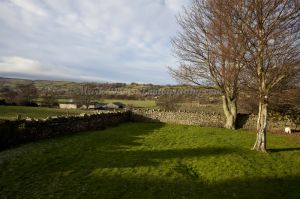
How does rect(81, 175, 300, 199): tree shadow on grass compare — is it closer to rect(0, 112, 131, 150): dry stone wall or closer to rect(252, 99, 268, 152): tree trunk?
rect(252, 99, 268, 152): tree trunk

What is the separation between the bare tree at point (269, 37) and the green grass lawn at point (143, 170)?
393cm

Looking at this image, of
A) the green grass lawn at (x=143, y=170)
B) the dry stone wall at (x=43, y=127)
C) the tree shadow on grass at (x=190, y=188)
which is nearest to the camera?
the tree shadow on grass at (x=190, y=188)

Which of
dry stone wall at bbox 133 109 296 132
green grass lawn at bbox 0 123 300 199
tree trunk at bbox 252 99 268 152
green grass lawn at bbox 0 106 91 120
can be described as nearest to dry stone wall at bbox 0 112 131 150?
green grass lawn at bbox 0 123 300 199

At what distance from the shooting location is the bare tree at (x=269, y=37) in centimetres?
1527

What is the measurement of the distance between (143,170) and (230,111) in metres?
18.2

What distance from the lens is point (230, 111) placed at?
27.5m

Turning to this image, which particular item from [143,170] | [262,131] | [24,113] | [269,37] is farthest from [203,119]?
[24,113]

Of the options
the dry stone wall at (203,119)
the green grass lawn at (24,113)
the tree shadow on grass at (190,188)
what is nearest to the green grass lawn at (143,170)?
the tree shadow on grass at (190,188)

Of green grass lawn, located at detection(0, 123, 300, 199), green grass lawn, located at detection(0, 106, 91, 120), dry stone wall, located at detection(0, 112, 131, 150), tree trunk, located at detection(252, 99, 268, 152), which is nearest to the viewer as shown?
green grass lawn, located at detection(0, 123, 300, 199)

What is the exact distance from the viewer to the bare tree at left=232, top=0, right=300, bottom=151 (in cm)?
1527

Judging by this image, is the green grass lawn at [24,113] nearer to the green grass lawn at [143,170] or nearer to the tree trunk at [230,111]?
the green grass lawn at [143,170]

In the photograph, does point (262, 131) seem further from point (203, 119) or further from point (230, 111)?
point (203, 119)

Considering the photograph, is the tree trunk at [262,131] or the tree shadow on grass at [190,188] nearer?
the tree shadow on grass at [190,188]

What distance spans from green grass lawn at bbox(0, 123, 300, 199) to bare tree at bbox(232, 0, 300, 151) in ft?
12.9
